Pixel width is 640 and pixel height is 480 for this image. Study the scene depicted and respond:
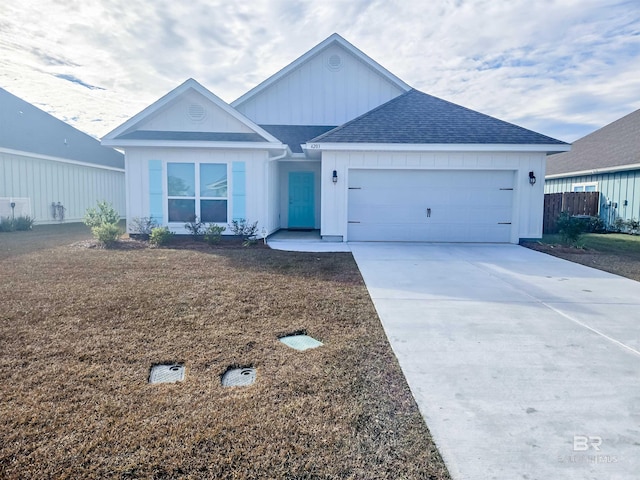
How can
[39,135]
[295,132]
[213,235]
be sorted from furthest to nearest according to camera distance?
[39,135]
[295,132]
[213,235]

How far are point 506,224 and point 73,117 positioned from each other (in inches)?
1040

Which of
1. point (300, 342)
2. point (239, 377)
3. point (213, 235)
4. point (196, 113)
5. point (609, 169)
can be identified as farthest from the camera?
point (609, 169)

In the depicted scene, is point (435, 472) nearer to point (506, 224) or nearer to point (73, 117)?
point (506, 224)

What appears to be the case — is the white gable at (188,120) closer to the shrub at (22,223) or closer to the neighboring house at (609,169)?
the shrub at (22,223)

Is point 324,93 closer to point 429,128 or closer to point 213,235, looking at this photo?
point 429,128

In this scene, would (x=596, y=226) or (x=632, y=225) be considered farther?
(x=596, y=226)

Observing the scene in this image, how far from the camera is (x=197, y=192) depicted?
11.0 m

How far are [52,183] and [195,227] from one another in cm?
1036

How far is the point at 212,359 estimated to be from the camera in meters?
3.32

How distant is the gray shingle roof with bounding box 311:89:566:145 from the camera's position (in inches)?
420

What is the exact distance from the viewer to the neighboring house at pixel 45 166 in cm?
1486

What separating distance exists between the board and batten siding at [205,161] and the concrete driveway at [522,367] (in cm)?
558

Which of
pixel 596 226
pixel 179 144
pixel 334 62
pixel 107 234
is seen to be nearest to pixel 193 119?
pixel 179 144

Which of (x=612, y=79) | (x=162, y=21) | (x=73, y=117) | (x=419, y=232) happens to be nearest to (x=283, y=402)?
(x=419, y=232)
